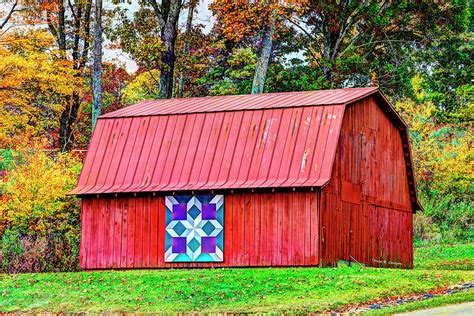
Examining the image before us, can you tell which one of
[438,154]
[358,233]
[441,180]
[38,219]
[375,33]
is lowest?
[358,233]

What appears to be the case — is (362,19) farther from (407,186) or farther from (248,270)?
(248,270)

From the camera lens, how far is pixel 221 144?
90.4ft

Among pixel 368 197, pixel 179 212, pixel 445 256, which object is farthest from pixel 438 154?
pixel 179 212

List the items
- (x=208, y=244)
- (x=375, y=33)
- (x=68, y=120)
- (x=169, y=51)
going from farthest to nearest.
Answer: (x=68, y=120) < (x=375, y=33) < (x=169, y=51) < (x=208, y=244)

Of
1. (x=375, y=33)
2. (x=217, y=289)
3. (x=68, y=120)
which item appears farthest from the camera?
(x=68, y=120)

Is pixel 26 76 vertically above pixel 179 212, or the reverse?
pixel 26 76

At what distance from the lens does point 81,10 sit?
46656mm

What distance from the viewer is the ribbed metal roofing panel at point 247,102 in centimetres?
2761

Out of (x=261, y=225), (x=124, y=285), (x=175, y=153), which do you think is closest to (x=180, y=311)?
(x=124, y=285)

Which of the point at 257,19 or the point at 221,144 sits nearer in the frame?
the point at 221,144

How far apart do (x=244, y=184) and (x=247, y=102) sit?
397cm

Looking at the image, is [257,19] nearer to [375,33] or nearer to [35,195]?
[375,33]

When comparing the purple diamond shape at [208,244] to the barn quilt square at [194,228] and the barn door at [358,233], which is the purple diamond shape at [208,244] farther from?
the barn door at [358,233]

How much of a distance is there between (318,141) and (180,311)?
28.7 feet
